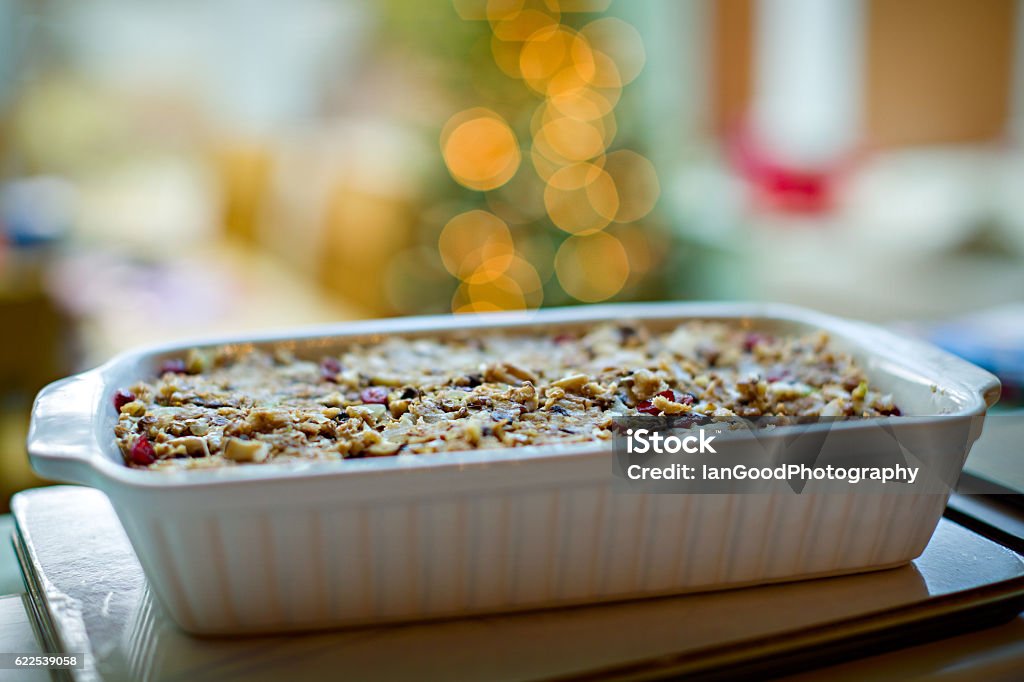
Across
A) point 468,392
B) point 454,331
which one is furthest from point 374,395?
point 454,331

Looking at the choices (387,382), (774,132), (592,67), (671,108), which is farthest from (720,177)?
(387,382)

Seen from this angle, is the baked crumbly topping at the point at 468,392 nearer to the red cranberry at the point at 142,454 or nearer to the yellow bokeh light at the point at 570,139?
the red cranberry at the point at 142,454

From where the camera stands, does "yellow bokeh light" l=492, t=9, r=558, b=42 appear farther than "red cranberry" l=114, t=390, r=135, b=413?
Yes

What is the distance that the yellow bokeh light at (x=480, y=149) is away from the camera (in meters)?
2.80

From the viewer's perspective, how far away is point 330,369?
0.91m

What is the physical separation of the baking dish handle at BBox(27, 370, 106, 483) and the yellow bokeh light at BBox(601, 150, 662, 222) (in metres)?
2.31

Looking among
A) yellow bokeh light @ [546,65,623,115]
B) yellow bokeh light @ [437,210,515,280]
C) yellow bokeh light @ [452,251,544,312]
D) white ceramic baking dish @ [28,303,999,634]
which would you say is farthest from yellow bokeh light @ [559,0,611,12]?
white ceramic baking dish @ [28,303,999,634]

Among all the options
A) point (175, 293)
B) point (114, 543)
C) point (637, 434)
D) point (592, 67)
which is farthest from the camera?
point (175, 293)

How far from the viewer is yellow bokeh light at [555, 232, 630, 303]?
2869 mm

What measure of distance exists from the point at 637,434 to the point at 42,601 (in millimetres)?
443

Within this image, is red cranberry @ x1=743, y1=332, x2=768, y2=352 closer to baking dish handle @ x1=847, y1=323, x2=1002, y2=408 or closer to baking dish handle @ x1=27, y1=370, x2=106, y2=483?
baking dish handle @ x1=847, y1=323, x2=1002, y2=408

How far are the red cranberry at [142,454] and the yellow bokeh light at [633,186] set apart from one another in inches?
92.1

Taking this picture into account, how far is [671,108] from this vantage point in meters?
3.22

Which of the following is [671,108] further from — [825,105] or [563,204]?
[825,105]
